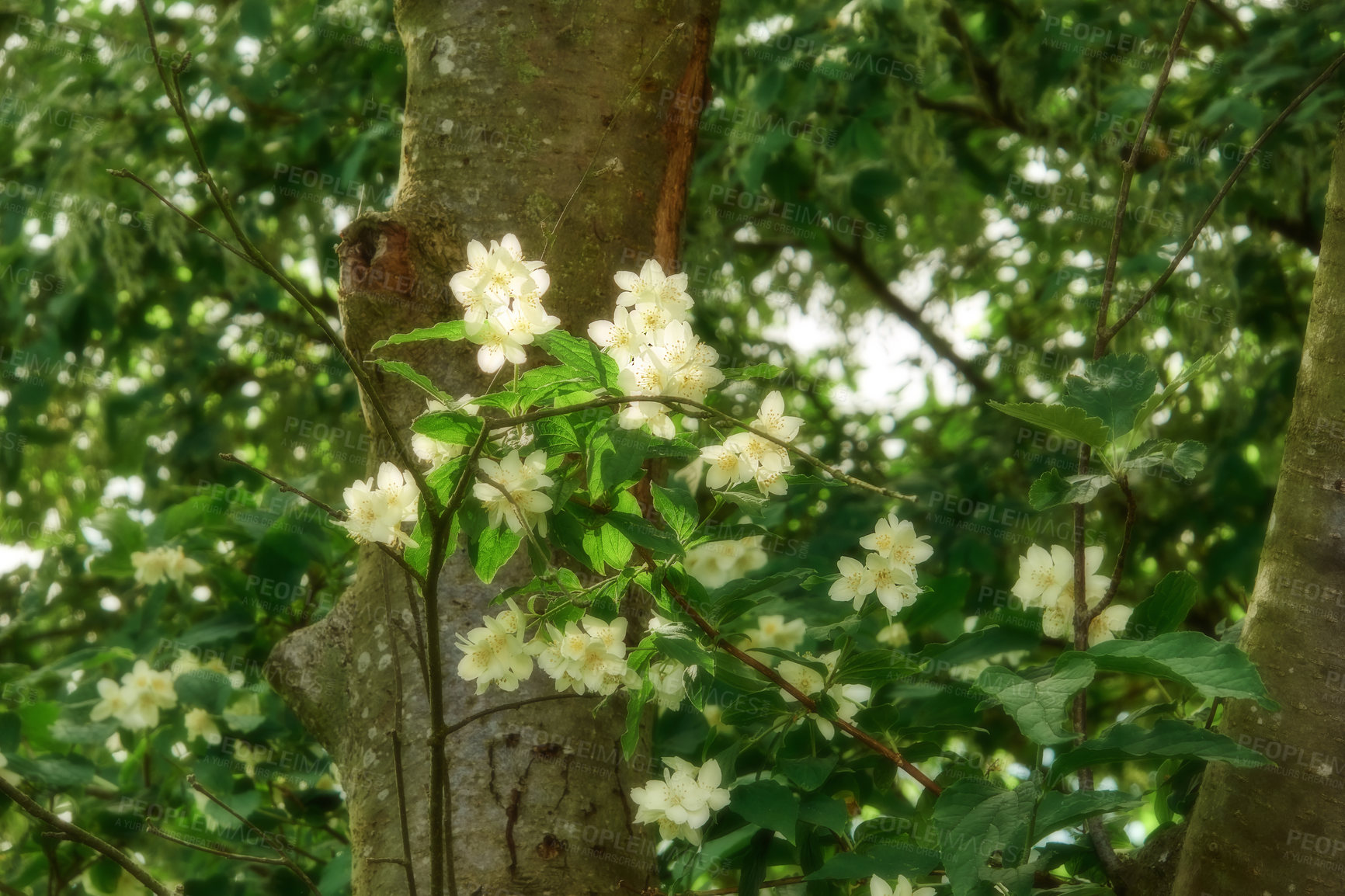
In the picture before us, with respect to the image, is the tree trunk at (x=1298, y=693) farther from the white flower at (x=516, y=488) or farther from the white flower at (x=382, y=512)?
the white flower at (x=382, y=512)

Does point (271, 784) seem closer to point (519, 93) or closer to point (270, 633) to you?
point (270, 633)

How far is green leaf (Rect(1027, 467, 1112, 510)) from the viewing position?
121cm

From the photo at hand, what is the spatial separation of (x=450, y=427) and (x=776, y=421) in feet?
1.12

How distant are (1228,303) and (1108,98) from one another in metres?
0.72

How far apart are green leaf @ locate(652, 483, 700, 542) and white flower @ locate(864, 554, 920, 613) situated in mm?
289

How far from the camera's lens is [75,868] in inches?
84.8

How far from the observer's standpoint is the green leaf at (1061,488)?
47.5 inches

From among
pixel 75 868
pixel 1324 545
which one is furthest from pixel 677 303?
pixel 75 868

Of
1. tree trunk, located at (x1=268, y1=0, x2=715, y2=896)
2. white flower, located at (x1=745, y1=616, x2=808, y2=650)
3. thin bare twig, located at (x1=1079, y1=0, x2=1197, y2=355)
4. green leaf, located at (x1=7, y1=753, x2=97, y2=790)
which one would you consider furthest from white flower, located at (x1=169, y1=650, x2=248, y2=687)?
thin bare twig, located at (x1=1079, y1=0, x2=1197, y2=355)

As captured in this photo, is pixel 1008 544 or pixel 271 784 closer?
pixel 271 784

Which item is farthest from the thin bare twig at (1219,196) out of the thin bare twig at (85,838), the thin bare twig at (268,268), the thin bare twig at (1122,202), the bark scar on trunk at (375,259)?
the thin bare twig at (85,838)

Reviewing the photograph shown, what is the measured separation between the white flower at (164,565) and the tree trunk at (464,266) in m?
1.11

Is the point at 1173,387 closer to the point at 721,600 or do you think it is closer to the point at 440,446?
the point at 721,600

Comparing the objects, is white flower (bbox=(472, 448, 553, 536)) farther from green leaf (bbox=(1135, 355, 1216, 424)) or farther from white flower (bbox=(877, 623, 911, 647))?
white flower (bbox=(877, 623, 911, 647))
